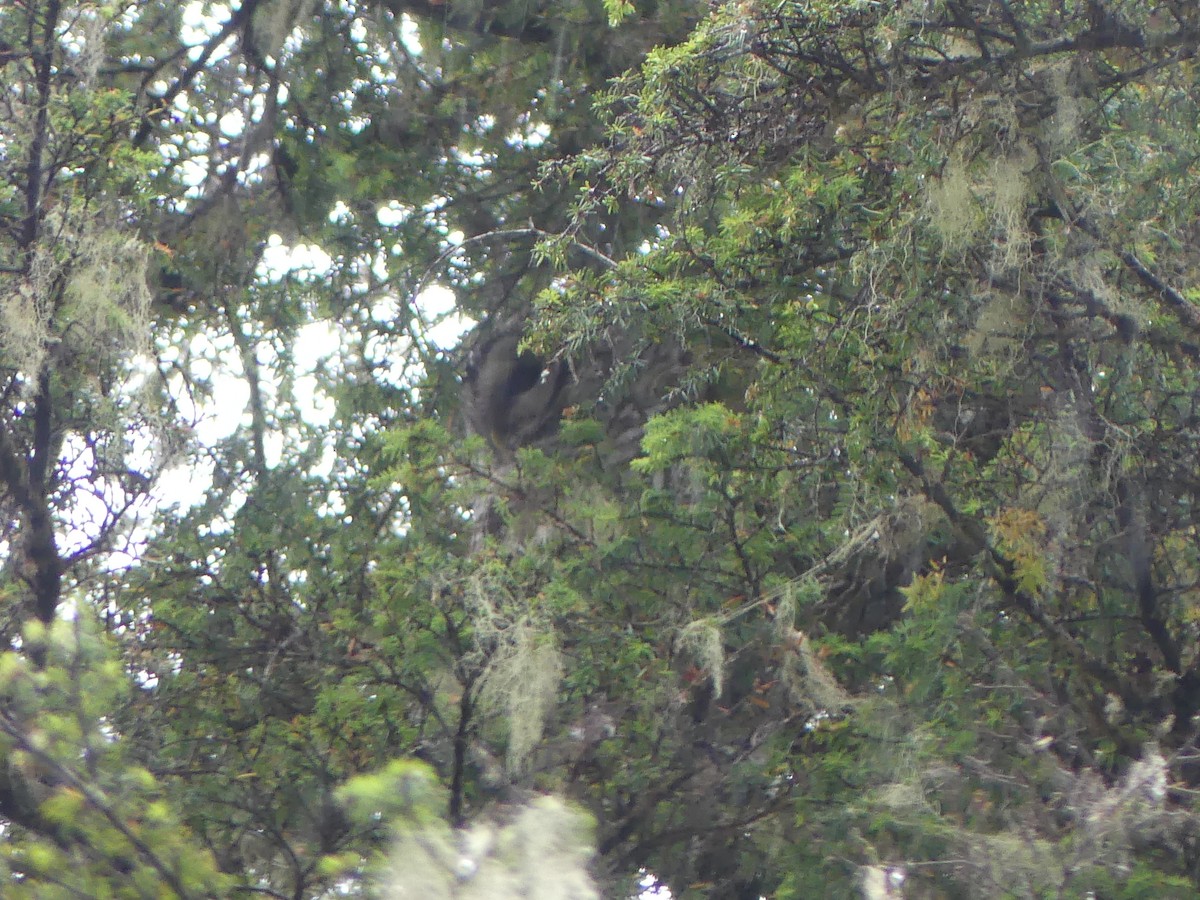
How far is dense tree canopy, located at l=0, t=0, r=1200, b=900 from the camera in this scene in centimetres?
552

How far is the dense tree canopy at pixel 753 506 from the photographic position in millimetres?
5523

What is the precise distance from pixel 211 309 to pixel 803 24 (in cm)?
446

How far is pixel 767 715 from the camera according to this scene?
23.5 feet

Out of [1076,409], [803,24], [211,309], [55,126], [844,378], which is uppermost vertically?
[211,309]

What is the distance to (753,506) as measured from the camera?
7.09m

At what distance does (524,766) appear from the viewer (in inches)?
254

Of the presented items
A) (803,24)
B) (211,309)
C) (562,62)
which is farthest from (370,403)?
(803,24)

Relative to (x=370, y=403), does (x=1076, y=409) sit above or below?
below

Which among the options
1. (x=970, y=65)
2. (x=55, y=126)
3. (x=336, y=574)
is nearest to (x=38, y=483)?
(x=55, y=126)

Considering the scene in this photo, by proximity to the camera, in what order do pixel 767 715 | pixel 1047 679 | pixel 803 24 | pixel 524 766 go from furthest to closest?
1. pixel 767 715
2. pixel 524 766
3. pixel 1047 679
4. pixel 803 24

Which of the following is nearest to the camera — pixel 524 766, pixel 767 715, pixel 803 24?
pixel 803 24

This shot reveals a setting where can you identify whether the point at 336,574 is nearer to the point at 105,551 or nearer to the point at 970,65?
the point at 105,551

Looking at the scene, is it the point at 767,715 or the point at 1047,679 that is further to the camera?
the point at 767,715

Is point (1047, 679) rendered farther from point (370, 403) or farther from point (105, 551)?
point (370, 403)
